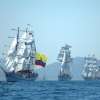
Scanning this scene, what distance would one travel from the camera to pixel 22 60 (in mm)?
151625

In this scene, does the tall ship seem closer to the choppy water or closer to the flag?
the flag

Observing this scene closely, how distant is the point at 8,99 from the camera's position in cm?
4259

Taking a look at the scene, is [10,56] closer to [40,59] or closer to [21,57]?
[21,57]

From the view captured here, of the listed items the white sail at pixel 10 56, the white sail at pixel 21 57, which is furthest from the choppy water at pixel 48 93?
→ the white sail at pixel 21 57

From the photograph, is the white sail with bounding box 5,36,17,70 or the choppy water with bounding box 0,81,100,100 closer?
the choppy water with bounding box 0,81,100,100

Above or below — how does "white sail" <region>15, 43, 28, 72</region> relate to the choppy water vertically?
above

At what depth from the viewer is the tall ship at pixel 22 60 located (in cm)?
14250

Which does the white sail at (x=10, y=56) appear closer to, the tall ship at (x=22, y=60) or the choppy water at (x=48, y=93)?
the tall ship at (x=22, y=60)

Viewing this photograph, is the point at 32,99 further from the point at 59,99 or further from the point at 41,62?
the point at 41,62

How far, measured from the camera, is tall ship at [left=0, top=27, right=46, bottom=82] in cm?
14250

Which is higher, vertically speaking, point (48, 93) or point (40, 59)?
point (40, 59)

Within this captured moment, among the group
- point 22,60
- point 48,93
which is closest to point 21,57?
point 22,60

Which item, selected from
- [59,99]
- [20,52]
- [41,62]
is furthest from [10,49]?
[59,99]

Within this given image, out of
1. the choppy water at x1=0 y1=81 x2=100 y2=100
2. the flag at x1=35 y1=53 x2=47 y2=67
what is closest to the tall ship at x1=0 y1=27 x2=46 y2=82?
the flag at x1=35 y1=53 x2=47 y2=67
